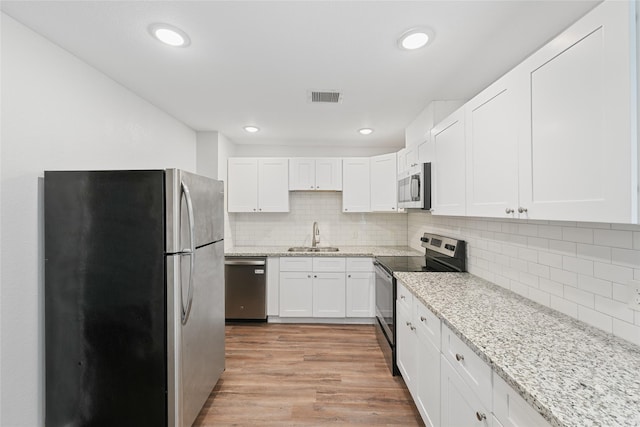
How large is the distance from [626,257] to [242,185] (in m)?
3.70

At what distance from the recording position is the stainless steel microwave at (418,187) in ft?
8.20

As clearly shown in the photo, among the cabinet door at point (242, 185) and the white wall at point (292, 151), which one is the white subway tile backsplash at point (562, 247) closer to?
the white wall at point (292, 151)

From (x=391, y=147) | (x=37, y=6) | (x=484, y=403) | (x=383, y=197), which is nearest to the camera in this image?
(x=484, y=403)

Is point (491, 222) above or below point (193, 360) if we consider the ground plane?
above

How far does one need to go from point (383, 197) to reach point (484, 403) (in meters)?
2.88

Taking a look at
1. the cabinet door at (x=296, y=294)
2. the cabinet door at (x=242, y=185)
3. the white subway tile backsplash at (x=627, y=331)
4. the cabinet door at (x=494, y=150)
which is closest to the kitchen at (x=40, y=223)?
the white subway tile backsplash at (x=627, y=331)

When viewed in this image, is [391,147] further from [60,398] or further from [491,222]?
[60,398]

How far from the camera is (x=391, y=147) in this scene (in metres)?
4.32

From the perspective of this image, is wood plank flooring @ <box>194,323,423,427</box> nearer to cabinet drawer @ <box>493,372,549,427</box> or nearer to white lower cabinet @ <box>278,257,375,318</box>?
white lower cabinet @ <box>278,257,375,318</box>

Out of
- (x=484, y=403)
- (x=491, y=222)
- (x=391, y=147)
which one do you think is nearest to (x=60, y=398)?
(x=484, y=403)

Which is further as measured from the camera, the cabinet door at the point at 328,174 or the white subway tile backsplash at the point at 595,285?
the cabinet door at the point at 328,174

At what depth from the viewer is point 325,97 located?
2465 millimetres

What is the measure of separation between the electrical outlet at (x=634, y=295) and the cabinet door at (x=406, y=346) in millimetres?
1100

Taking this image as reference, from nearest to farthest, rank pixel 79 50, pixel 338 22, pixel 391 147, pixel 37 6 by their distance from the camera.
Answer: pixel 37 6
pixel 338 22
pixel 79 50
pixel 391 147
